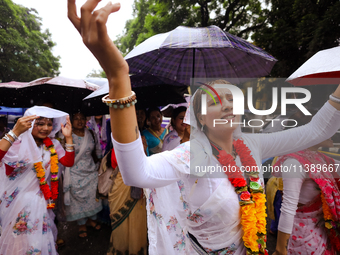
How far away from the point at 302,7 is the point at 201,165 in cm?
959

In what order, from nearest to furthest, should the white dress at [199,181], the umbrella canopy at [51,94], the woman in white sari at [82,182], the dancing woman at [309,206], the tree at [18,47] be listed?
the white dress at [199,181], the dancing woman at [309,206], the umbrella canopy at [51,94], the woman in white sari at [82,182], the tree at [18,47]

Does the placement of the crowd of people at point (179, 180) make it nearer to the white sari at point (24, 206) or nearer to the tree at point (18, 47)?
the white sari at point (24, 206)

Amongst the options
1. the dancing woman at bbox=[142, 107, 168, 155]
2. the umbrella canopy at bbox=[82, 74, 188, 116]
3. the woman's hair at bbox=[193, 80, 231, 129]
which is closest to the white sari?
the umbrella canopy at bbox=[82, 74, 188, 116]

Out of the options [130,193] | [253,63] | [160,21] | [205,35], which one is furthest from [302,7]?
[130,193]

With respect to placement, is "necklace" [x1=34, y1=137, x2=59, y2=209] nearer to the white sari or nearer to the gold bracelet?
the white sari

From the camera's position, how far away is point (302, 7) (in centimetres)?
789

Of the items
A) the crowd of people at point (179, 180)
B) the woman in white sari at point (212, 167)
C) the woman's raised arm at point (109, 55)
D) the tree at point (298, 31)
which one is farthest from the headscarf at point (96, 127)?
the tree at point (298, 31)

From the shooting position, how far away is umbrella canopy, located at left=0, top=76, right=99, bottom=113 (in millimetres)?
3499

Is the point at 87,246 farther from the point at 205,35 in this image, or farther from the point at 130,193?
the point at 205,35

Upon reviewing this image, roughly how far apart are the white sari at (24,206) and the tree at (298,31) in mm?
8231

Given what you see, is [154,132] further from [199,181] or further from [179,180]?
[199,181]

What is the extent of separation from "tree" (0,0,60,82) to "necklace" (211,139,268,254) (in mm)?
12329

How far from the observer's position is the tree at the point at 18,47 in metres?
10.1

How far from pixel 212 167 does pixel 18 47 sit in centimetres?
1304
